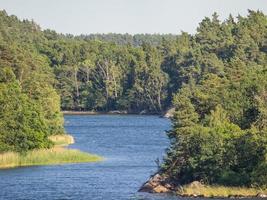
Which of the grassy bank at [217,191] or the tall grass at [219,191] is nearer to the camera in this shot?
the grassy bank at [217,191]

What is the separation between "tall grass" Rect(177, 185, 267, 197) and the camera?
70.6 m

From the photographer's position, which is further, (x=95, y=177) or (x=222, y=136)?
(x=95, y=177)

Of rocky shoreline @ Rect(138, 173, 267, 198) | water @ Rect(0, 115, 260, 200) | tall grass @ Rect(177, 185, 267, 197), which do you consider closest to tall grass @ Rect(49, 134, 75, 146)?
water @ Rect(0, 115, 260, 200)

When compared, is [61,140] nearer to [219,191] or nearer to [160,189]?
[160,189]

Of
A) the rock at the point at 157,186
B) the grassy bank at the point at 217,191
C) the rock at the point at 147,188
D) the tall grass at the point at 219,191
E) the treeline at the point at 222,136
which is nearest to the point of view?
the grassy bank at the point at 217,191

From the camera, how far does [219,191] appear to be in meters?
71.9

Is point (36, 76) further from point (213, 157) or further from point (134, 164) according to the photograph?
point (213, 157)

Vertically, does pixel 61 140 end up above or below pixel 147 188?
above

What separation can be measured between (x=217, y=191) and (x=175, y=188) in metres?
4.67

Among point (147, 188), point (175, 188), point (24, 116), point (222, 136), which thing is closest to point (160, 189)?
point (175, 188)

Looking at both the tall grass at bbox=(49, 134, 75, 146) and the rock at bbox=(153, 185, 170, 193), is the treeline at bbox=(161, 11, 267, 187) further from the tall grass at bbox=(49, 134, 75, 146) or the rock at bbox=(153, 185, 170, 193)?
the tall grass at bbox=(49, 134, 75, 146)

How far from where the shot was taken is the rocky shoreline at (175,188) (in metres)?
71.2

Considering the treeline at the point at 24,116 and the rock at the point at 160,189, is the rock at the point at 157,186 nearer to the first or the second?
the rock at the point at 160,189

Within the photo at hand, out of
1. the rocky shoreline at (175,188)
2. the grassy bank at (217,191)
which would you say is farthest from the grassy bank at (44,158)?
the grassy bank at (217,191)
